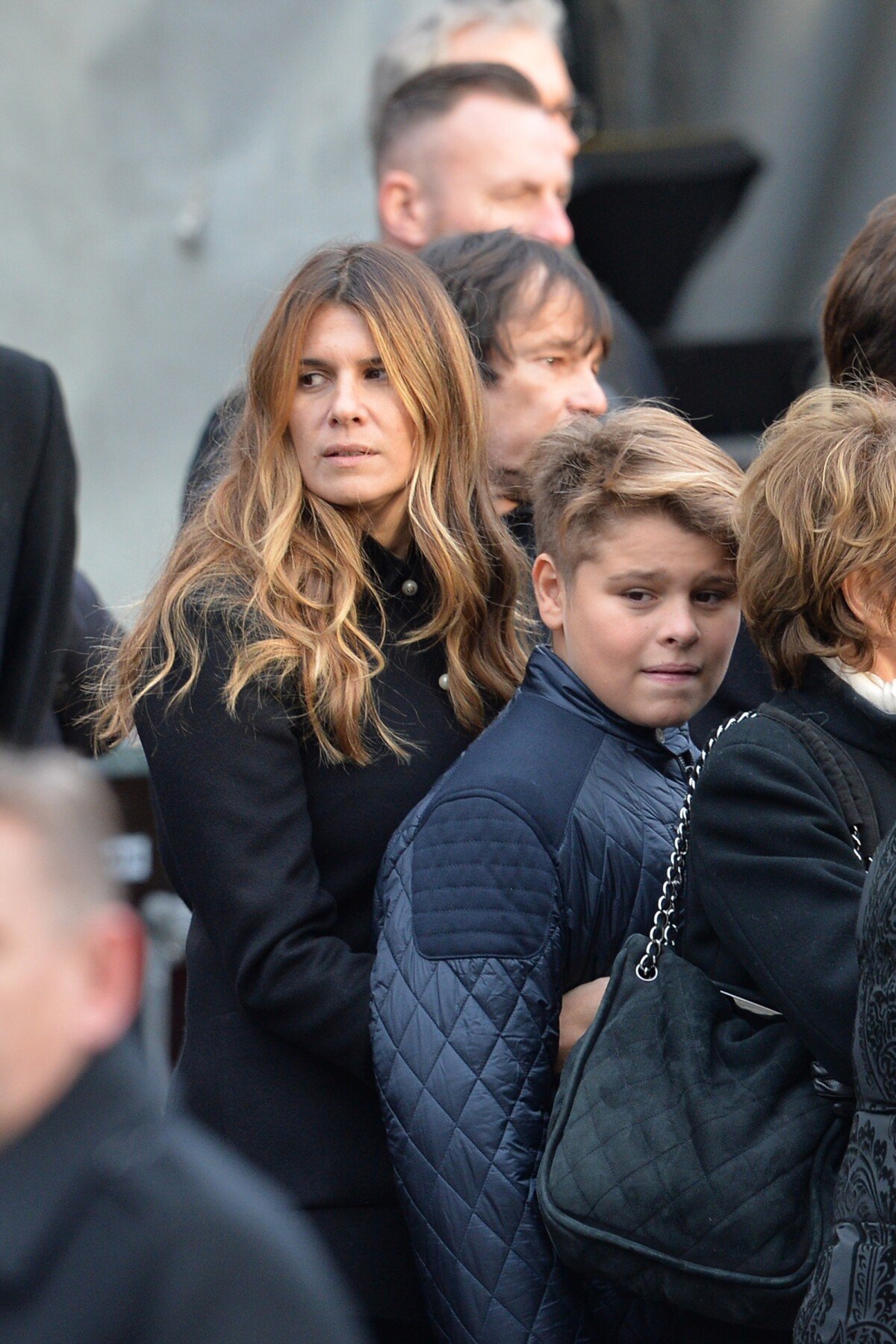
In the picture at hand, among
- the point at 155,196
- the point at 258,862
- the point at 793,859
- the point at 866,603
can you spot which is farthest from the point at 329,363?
the point at 155,196

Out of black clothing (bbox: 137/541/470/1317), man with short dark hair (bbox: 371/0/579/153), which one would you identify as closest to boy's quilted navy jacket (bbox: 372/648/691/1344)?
black clothing (bbox: 137/541/470/1317)

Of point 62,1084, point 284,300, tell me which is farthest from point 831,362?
point 62,1084

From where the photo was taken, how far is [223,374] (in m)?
4.07

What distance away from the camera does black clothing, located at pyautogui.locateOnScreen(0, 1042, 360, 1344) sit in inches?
37.9

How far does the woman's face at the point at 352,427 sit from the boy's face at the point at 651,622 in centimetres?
32

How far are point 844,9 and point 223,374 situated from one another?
6.63 ft

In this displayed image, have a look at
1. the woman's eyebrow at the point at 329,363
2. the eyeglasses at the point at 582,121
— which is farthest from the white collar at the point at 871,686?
the eyeglasses at the point at 582,121

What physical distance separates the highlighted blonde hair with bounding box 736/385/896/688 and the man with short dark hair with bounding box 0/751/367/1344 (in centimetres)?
88

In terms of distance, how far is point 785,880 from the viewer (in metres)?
1.58

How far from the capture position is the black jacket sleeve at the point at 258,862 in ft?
6.23

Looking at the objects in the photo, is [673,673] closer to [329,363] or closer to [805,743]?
[805,743]

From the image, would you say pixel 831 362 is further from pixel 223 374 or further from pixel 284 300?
pixel 223 374

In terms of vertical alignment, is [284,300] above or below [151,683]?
above

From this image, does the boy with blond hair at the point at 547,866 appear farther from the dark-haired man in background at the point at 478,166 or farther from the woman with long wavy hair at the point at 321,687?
the dark-haired man in background at the point at 478,166
